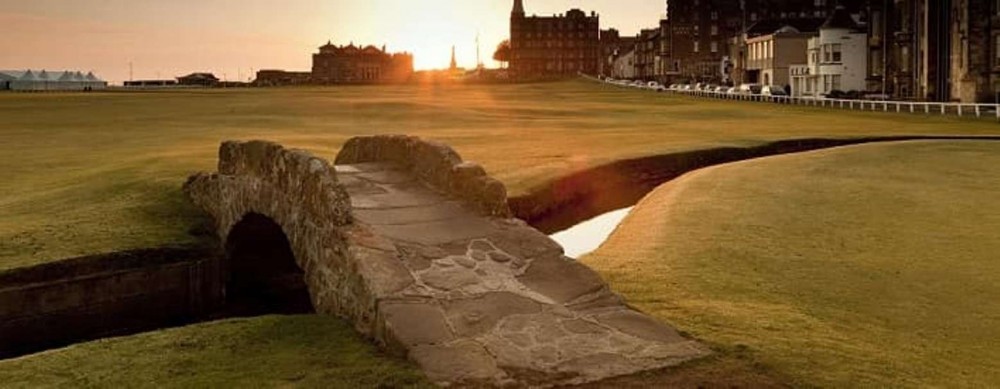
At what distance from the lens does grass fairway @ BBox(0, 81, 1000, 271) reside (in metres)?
20.6

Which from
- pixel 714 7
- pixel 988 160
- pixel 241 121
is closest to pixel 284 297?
pixel 988 160

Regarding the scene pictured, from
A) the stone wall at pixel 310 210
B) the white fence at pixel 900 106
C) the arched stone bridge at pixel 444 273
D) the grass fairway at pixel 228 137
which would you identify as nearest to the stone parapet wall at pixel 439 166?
the arched stone bridge at pixel 444 273

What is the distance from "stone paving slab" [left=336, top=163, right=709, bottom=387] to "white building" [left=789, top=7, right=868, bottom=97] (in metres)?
86.6

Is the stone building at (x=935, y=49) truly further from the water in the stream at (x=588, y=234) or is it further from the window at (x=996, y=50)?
the water in the stream at (x=588, y=234)

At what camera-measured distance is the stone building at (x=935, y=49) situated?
2672 inches

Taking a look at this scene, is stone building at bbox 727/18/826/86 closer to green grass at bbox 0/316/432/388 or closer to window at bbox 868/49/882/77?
window at bbox 868/49/882/77

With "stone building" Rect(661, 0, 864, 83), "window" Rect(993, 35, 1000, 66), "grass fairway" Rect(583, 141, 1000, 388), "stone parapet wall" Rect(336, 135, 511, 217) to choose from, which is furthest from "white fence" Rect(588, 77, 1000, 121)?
"stone building" Rect(661, 0, 864, 83)

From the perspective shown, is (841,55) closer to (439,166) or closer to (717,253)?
(717,253)

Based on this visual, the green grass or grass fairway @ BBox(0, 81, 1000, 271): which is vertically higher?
grass fairway @ BBox(0, 81, 1000, 271)

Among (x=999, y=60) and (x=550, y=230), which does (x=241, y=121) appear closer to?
(x=550, y=230)

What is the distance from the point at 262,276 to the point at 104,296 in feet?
12.6

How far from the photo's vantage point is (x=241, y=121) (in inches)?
2215

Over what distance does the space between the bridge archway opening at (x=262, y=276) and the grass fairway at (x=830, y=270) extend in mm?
6834

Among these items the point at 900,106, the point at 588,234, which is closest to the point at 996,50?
the point at 900,106
